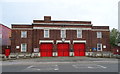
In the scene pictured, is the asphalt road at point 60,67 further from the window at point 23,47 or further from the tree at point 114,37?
the tree at point 114,37

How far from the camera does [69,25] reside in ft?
116

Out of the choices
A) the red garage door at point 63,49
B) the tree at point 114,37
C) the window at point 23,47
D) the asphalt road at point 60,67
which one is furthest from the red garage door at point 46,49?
the tree at point 114,37

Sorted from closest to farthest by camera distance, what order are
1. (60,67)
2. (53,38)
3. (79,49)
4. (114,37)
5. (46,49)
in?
(60,67) → (46,49) → (53,38) → (79,49) → (114,37)

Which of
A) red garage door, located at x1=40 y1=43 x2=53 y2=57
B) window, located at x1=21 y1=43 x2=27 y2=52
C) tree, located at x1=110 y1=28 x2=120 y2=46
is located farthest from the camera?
tree, located at x1=110 y1=28 x2=120 y2=46

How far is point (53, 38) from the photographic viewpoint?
114 feet

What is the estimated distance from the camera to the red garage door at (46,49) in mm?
34625

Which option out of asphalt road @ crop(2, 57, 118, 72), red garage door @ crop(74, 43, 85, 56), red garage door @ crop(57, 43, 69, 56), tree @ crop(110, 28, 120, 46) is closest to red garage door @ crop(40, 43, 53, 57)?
red garage door @ crop(57, 43, 69, 56)

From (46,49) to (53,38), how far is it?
8.12 feet

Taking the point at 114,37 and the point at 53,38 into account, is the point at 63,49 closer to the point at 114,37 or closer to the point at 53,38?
the point at 53,38

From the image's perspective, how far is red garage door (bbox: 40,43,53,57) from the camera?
1363 inches

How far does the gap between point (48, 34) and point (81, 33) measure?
6422mm

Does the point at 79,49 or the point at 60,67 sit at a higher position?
the point at 79,49

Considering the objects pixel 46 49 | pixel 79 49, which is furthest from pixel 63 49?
pixel 46 49

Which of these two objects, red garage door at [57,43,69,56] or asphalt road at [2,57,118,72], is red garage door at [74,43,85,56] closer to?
red garage door at [57,43,69,56]
